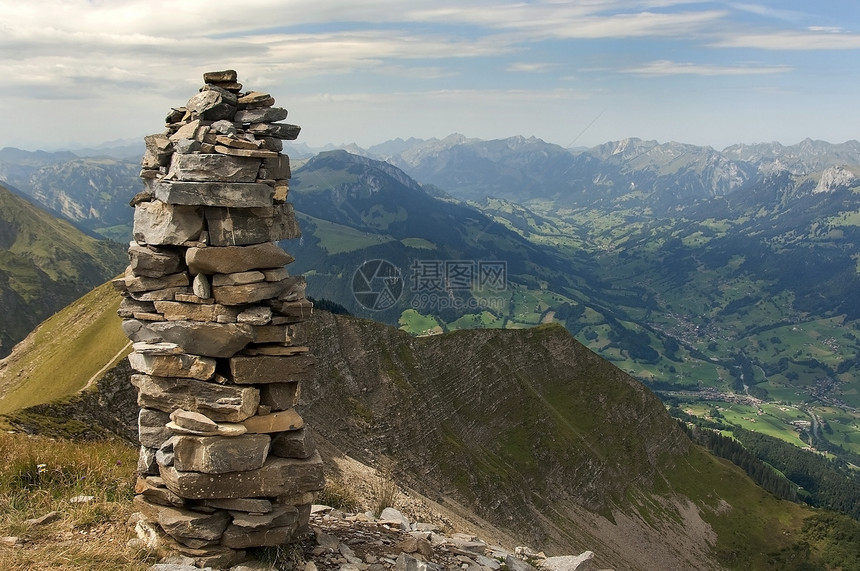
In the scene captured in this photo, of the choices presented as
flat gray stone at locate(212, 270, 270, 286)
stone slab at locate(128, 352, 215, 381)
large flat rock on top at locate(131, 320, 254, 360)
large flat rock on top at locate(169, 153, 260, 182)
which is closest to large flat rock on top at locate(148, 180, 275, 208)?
large flat rock on top at locate(169, 153, 260, 182)

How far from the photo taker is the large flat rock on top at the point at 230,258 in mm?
18641

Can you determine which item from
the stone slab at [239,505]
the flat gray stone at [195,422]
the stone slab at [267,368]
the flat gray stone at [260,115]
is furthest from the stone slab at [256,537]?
the flat gray stone at [260,115]

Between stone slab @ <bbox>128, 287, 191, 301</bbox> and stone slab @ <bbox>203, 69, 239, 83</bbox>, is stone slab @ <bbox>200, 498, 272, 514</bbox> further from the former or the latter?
stone slab @ <bbox>203, 69, 239, 83</bbox>

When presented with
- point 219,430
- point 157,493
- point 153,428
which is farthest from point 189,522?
point 153,428

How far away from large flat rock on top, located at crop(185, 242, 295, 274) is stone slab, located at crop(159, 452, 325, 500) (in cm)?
576

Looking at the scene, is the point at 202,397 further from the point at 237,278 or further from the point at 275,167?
the point at 275,167

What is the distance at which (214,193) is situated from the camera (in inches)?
736

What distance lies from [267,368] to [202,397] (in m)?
2.01

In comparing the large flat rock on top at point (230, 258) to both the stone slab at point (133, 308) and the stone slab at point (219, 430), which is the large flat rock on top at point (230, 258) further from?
the stone slab at point (219, 430)

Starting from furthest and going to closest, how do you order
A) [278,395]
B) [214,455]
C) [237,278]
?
[278,395] → [237,278] → [214,455]

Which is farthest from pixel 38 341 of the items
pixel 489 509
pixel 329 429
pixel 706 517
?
pixel 706 517

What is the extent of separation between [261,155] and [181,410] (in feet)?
25.6

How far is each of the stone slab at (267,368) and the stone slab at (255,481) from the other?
2.46 metres

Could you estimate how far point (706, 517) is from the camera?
115m
